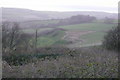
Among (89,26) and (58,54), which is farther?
(89,26)

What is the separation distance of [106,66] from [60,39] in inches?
1094

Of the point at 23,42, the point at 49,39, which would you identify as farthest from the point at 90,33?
the point at 23,42

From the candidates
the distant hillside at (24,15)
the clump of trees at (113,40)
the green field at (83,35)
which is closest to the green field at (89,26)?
the green field at (83,35)

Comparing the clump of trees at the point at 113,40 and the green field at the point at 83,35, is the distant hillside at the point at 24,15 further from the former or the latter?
the clump of trees at the point at 113,40

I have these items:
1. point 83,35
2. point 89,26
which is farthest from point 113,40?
point 89,26

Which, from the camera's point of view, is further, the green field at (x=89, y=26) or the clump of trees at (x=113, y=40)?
the green field at (x=89, y=26)

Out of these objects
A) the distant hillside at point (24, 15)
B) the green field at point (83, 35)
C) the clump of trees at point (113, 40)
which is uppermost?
the distant hillside at point (24, 15)

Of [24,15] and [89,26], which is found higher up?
[24,15]

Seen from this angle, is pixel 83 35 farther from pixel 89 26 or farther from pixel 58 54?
pixel 58 54

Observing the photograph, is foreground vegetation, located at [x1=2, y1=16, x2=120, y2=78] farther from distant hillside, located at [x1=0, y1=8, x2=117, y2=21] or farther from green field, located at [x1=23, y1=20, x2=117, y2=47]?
distant hillside, located at [x1=0, y1=8, x2=117, y2=21]

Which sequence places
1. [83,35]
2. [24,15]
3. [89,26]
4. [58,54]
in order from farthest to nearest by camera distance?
[24,15] < [89,26] < [83,35] < [58,54]

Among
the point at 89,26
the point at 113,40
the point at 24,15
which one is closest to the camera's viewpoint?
the point at 113,40

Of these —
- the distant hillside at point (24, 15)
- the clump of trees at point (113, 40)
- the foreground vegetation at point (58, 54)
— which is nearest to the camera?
the foreground vegetation at point (58, 54)

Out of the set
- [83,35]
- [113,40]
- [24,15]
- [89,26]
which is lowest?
[83,35]
